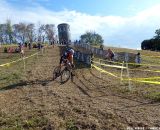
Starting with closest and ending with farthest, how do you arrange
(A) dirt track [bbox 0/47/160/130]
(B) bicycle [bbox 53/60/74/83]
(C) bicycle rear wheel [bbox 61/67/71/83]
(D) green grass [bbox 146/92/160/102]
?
(A) dirt track [bbox 0/47/160/130], (D) green grass [bbox 146/92/160/102], (B) bicycle [bbox 53/60/74/83], (C) bicycle rear wheel [bbox 61/67/71/83]

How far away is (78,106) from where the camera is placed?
15.3 metres

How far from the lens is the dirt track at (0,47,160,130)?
12617 mm

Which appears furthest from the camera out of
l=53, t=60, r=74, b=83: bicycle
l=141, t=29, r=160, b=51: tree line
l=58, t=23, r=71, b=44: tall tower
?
l=141, t=29, r=160, b=51: tree line

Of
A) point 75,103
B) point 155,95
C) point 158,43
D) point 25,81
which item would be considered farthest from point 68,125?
point 158,43

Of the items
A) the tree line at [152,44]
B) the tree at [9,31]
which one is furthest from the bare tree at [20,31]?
the tree line at [152,44]

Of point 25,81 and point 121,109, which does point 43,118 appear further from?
point 25,81

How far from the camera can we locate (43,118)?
1370 cm

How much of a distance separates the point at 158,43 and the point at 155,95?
78.6 m

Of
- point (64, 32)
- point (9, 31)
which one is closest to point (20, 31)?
point (9, 31)

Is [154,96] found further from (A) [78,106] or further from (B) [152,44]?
(B) [152,44]

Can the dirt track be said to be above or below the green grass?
below

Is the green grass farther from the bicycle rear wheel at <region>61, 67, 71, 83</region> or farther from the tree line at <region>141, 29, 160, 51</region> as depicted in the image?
the tree line at <region>141, 29, 160, 51</region>

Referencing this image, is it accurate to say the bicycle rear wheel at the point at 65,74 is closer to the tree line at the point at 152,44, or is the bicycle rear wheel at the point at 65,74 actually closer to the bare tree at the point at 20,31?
the tree line at the point at 152,44

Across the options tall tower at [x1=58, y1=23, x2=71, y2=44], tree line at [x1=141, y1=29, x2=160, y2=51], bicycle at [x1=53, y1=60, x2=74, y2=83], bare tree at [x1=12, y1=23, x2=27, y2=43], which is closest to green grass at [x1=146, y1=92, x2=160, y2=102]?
bicycle at [x1=53, y1=60, x2=74, y2=83]
